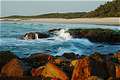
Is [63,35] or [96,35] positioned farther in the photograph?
[63,35]

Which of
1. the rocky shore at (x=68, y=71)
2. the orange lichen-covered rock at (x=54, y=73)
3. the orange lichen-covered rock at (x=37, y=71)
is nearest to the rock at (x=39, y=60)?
the rocky shore at (x=68, y=71)

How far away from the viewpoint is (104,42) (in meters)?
33.9

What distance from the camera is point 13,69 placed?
14.3 meters

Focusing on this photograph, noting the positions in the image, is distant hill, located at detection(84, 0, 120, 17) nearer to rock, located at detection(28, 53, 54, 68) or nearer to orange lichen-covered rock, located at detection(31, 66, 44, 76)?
rock, located at detection(28, 53, 54, 68)

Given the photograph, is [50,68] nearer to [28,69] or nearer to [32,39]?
[28,69]

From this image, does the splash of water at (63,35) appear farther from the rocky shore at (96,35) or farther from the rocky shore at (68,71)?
the rocky shore at (68,71)

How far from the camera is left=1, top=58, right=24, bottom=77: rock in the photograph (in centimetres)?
1427

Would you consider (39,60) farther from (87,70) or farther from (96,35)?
(96,35)

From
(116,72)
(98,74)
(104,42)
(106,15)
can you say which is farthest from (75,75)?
(106,15)

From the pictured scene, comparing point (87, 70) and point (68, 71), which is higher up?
point (87, 70)

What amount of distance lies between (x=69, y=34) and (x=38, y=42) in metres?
6.97

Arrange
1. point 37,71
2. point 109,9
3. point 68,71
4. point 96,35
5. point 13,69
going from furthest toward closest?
point 109,9, point 96,35, point 68,71, point 37,71, point 13,69

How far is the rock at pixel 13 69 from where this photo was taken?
14270 mm

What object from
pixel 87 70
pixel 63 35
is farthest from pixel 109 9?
pixel 87 70
